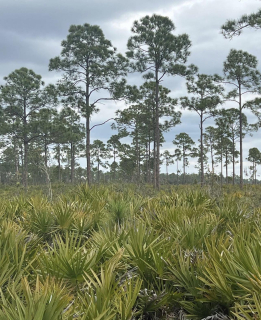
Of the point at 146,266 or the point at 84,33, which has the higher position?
the point at 84,33

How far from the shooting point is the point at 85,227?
17.3 ft

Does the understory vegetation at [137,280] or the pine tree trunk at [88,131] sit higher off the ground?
the pine tree trunk at [88,131]

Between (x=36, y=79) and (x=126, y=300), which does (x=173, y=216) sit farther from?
(x=36, y=79)

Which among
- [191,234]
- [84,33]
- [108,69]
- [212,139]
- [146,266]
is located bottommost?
[146,266]

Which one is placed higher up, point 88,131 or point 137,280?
point 88,131

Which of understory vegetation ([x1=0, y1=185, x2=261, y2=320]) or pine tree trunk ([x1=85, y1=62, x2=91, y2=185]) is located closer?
understory vegetation ([x1=0, y1=185, x2=261, y2=320])

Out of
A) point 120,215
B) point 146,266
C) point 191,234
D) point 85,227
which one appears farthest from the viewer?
point 120,215

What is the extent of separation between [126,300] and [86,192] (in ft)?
20.6

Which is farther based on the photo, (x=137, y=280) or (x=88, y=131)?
(x=88, y=131)

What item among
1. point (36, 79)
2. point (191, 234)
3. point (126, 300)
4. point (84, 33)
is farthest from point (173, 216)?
point (36, 79)

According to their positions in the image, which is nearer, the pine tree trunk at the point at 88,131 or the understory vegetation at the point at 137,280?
the understory vegetation at the point at 137,280

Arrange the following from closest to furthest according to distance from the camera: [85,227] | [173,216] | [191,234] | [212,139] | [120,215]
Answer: [191,234] < [173,216] < [85,227] < [120,215] < [212,139]

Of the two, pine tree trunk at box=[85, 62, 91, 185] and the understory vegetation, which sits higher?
pine tree trunk at box=[85, 62, 91, 185]

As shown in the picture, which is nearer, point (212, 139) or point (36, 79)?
point (36, 79)
